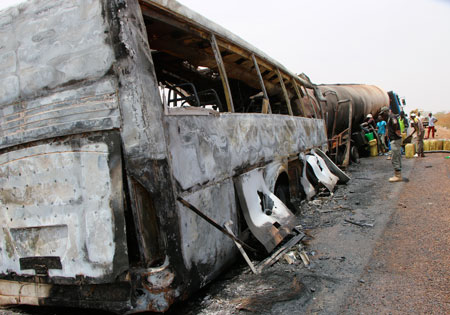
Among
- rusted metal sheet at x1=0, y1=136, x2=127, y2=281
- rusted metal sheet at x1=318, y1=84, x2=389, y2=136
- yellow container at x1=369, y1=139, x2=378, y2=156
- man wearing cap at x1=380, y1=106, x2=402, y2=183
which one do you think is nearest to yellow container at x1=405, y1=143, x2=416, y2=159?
yellow container at x1=369, y1=139, x2=378, y2=156

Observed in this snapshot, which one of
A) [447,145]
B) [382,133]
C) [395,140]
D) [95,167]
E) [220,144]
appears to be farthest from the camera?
[382,133]

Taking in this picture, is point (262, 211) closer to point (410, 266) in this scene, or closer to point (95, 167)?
point (410, 266)

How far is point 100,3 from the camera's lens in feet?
6.78

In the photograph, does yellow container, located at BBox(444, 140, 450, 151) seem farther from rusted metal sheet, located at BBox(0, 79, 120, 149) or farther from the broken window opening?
A: rusted metal sheet, located at BBox(0, 79, 120, 149)

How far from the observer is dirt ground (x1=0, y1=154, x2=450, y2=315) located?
244 cm

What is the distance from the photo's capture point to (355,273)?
298cm

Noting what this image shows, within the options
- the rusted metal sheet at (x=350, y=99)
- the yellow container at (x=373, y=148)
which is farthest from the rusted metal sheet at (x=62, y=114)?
the yellow container at (x=373, y=148)

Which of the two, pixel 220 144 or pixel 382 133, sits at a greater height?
pixel 220 144

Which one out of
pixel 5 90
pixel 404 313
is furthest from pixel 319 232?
pixel 5 90

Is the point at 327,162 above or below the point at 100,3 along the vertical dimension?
below

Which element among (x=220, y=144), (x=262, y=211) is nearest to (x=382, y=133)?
(x=262, y=211)

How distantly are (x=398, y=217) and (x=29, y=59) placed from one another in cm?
506

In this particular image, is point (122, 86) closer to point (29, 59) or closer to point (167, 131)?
point (167, 131)

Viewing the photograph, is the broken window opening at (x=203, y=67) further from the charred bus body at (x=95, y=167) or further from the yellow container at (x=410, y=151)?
the yellow container at (x=410, y=151)
